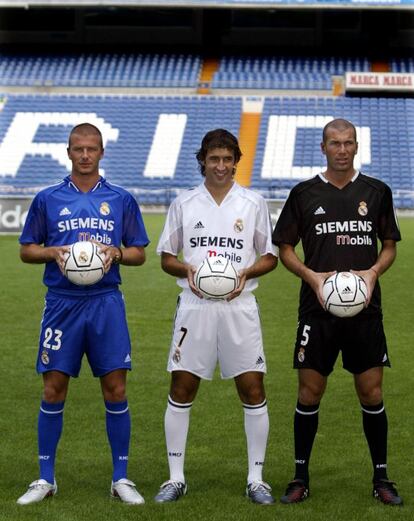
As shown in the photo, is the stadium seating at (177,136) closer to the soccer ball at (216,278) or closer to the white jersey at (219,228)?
the white jersey at (219,228)

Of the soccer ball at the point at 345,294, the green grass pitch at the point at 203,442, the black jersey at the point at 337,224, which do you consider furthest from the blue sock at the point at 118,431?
the soccer ball at the point at 345,294

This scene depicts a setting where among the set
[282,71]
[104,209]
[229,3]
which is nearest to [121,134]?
[229,3]

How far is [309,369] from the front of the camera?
542 centimetres

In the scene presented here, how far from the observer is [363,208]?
5.41 meters

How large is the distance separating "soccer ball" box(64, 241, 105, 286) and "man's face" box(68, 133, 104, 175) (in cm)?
44

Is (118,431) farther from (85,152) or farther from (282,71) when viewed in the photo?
(282,71)

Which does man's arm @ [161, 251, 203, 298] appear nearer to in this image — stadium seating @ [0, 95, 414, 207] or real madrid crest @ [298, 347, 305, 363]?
real madrid crest @ [298, 347, 305, 363]

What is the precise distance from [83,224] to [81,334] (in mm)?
591

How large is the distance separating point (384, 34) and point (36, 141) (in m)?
15.8

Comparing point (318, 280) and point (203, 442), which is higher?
point (318, 280)

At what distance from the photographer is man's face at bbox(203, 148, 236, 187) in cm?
541

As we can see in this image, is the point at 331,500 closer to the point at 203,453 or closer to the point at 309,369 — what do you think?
the point at 309,369

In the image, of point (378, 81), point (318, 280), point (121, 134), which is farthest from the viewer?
point (378, 81)

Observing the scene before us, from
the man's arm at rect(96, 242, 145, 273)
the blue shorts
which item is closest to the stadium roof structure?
the man's arm at rect(96, 242, 145, 273)
